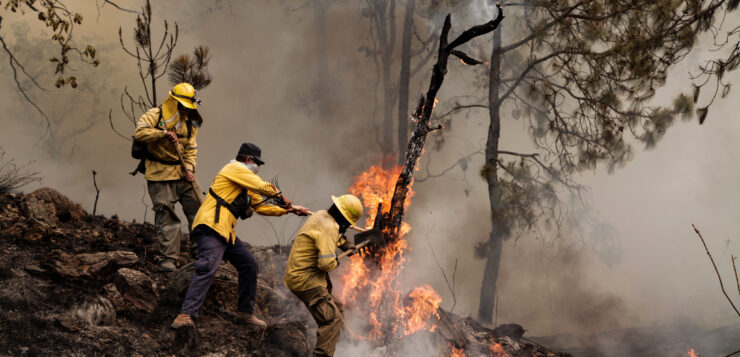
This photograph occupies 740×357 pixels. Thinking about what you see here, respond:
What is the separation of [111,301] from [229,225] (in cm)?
132

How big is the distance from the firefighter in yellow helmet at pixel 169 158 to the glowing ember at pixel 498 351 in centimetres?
389

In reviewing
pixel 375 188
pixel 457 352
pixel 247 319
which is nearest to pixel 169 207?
pixel 247 319

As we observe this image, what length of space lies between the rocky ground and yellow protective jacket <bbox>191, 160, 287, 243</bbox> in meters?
0.92

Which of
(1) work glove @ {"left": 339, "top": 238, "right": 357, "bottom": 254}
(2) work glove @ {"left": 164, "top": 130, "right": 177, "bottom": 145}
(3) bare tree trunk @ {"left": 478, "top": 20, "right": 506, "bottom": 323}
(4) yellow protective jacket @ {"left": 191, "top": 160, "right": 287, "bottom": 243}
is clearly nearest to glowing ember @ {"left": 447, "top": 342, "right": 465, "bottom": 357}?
(1) work glove @ {"left": 339, "top": 238, "right": 357, "bottom": 254}

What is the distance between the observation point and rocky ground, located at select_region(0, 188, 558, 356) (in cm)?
419

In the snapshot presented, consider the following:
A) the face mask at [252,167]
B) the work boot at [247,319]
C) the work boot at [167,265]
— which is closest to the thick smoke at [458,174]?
the work boot at [167,265]

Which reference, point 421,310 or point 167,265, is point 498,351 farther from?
point 167,265

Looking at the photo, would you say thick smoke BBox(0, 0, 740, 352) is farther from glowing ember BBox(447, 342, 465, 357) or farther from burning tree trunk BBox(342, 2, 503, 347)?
burning tree trunk BBox(342, 2, 503, 347)

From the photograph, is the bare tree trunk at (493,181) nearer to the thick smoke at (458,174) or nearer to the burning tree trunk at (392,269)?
the thick smoke at (458,174)

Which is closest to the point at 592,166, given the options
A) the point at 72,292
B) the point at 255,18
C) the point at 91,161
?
the point at 255,18

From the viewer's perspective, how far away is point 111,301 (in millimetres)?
4742

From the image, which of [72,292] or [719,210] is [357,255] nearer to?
[72,292]

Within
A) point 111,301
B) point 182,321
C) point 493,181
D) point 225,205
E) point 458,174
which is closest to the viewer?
point 182,321

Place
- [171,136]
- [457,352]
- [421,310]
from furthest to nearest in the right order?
[421,310]
[457,352]
[171,136]
